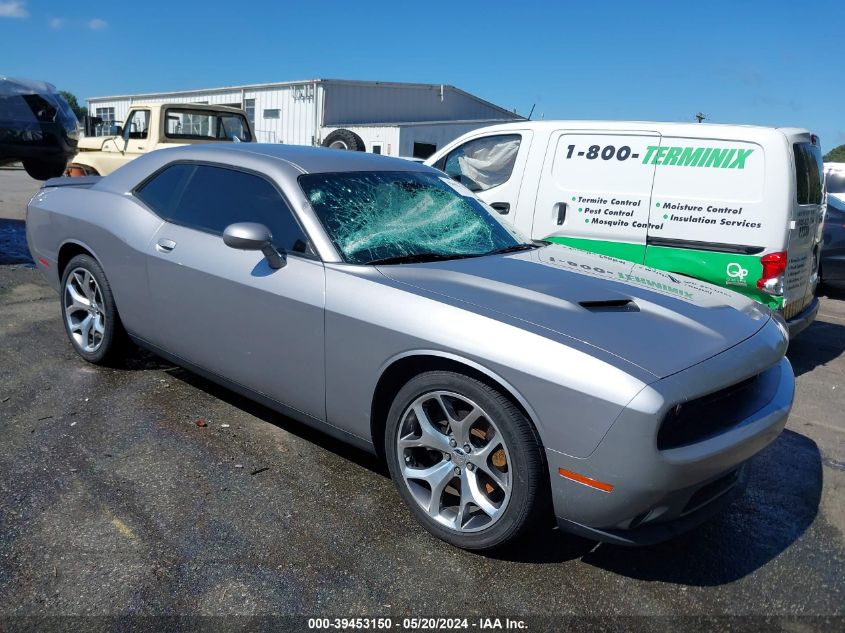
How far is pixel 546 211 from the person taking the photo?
6.05m

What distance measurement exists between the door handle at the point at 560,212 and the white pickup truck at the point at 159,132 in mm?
6450

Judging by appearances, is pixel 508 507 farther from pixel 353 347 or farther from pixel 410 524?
pixel 353 347

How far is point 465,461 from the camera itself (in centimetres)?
278

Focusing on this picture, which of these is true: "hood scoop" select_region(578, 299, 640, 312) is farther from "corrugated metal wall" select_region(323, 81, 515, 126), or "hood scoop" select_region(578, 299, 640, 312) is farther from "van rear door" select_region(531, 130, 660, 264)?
"corrugated metal wall" select_region(323, 81, 515, 126)

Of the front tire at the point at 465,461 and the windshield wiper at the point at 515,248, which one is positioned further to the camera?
the windshield wiper at the point at 515,248

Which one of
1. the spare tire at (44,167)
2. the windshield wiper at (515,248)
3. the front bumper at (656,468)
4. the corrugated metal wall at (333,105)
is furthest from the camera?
the corrugated metal wall at (333,105)

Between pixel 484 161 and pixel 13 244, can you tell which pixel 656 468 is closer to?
pixel 484 161

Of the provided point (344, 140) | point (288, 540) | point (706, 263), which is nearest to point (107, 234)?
point (288, 540)

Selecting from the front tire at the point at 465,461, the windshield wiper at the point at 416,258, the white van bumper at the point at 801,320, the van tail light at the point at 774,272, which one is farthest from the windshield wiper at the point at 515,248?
the white van bumper at the point at 801,320

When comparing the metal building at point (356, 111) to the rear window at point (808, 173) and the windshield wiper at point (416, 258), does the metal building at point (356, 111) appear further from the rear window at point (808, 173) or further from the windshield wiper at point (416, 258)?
the windshield wiper at point (416, 258)

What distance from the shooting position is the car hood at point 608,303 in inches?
101

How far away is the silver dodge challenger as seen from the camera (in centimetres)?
243

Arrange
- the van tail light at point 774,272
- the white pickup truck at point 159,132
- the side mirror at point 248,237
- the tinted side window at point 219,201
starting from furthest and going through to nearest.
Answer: the white pickup truck at point 159,132, the van tail light at point 774,272, the tinted side window at point 219,201, the side mirror at point 248,237

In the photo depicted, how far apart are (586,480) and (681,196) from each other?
11.8 feet
